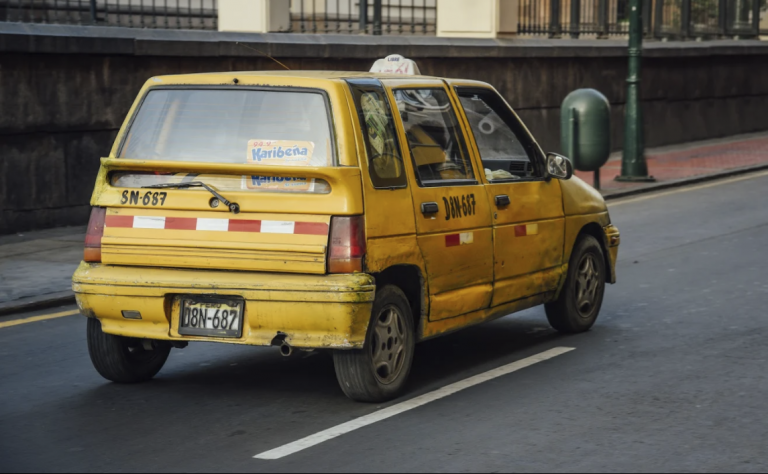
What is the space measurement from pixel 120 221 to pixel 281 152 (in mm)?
936

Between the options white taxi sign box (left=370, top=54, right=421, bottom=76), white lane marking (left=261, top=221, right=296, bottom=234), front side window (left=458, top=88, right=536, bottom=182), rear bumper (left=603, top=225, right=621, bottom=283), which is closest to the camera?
white lane marking (left=261, top=221, right=296, bottom=234)

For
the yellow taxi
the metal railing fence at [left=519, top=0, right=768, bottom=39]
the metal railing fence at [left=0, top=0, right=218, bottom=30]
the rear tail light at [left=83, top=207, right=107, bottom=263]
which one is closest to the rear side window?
the yellow taxi

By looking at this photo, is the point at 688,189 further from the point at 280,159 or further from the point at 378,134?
the point at 280,159

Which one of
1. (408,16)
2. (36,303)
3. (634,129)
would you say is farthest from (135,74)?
(634,129)

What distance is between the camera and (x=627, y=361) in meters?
7.71

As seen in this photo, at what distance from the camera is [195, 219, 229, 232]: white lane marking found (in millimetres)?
6500

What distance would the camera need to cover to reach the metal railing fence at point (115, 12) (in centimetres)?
1402

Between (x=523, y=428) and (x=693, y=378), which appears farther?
(x=693, y=378)

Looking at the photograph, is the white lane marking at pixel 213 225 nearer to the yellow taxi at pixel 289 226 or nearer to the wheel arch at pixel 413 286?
the yellow taxi at pixel 289 226

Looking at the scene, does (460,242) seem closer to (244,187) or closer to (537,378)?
(537,378)

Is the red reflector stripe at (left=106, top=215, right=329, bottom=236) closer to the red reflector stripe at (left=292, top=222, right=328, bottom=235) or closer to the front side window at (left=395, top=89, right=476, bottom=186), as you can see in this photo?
the red reflector stripe at (left=292, top=222, right=328, bottom=235)

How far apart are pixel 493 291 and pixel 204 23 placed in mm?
10226

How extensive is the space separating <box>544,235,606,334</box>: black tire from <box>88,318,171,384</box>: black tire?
2645 mm

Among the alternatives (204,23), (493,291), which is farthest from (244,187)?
(204,23)
